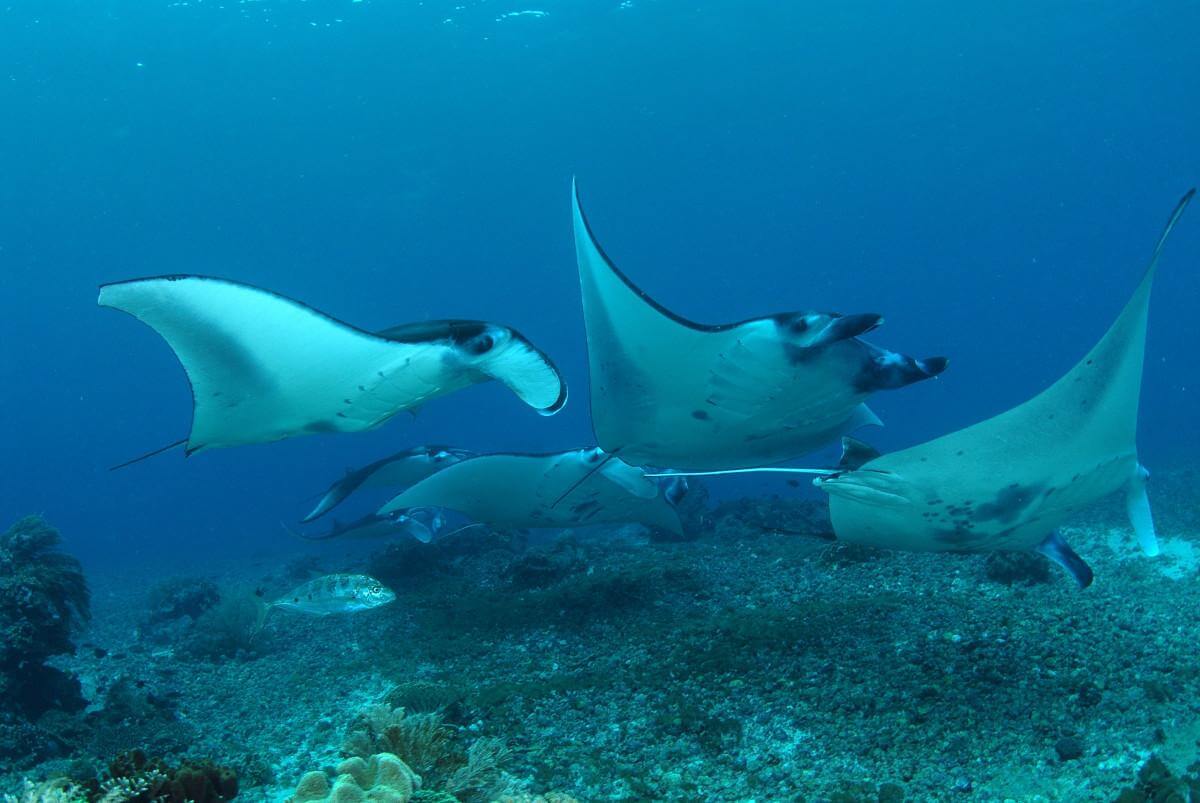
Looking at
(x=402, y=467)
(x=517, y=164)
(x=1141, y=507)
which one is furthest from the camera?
(x=517, y=164)

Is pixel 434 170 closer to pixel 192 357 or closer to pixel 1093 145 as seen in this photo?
pixel 192 357

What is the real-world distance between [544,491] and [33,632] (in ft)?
13.3

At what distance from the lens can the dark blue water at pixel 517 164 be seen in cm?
3033

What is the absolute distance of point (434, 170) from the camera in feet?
135

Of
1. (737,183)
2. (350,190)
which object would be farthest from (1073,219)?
(350,190)

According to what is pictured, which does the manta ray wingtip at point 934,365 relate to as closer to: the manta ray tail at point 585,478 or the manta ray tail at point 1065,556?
the manta ray tail at point 1065,556

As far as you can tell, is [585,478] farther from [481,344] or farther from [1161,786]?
[1161,786]

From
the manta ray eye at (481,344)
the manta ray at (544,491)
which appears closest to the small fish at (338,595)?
the manta ray at (544,491)

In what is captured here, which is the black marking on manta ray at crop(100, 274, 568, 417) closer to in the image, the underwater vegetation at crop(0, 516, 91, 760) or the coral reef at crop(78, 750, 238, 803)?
the coral reef at crop(78, 750, 238, 803)

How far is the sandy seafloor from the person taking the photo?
3121 mm

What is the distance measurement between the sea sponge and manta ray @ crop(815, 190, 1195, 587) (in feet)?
8.23

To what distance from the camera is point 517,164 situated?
143ft

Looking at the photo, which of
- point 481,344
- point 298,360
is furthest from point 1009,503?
point 298,360

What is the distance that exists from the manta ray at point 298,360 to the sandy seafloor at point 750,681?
1.92 meters
